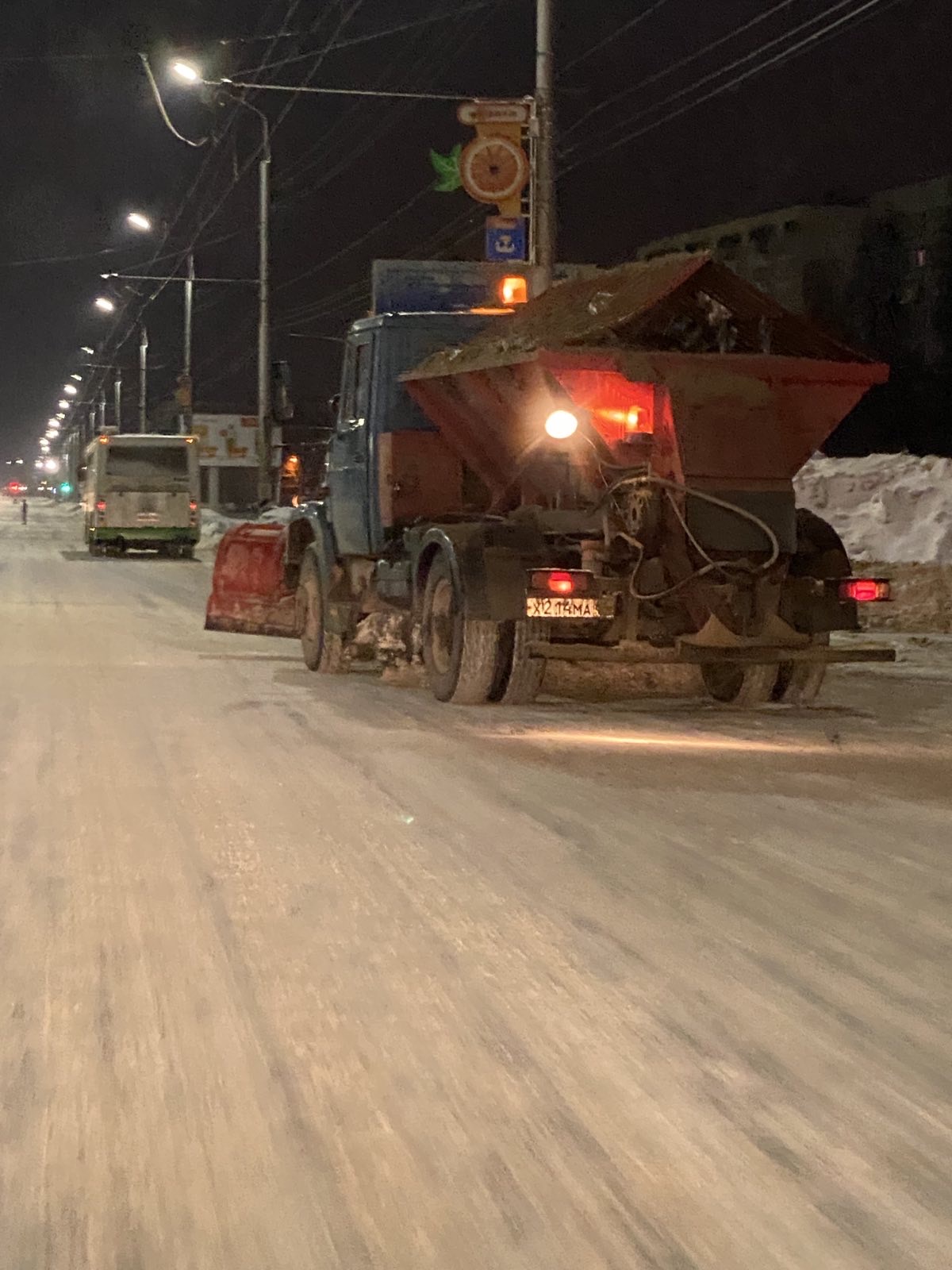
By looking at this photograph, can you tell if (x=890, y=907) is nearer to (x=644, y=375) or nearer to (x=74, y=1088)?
(x=74, y=1088)

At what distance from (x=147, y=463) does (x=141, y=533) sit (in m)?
1.79

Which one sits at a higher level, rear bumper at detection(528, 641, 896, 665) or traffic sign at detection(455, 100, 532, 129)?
traffic sign at detection(455, 100, 532, 129)

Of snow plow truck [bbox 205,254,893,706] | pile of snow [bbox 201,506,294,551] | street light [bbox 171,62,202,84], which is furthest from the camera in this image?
pile of snow [bbox 201,506,294,551]

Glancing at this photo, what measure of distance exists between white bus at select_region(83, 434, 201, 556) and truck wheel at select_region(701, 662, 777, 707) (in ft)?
106

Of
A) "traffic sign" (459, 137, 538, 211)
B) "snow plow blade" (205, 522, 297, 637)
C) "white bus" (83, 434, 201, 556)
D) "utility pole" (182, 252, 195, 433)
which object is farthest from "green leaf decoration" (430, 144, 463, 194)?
"utility pole" (182, 252, 195, 433)

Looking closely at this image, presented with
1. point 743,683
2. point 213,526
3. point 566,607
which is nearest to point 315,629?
point 743,683

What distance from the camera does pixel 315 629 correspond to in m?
16.7

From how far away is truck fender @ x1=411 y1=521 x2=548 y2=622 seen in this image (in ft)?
42.7

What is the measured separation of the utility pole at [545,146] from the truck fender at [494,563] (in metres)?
11.6

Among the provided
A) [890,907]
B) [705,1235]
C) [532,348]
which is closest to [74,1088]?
[705,1235]

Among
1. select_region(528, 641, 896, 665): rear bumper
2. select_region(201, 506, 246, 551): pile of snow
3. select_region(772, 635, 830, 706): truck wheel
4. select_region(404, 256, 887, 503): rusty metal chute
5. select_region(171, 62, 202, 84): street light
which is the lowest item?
select_region(201, 506, 246, 551): pile of snow

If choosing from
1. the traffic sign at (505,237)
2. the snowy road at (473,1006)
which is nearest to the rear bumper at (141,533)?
the traffic sign at (505,237)

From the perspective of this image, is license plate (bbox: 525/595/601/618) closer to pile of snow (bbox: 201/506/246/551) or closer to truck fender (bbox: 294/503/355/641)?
truck fender (bbox: 294/503/355/641)

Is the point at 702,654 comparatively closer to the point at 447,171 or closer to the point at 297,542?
the point at 297,542
